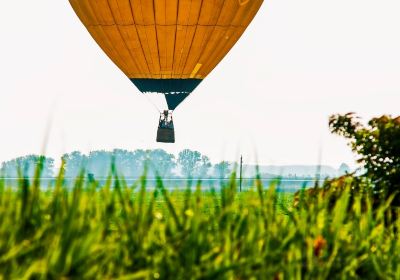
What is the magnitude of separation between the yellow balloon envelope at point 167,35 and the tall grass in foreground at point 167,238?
36903 millimetres

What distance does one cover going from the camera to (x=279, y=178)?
30.8 ft

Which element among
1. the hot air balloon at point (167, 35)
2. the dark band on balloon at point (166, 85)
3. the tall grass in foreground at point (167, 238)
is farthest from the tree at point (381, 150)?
the dark band on balloon at point (166, 85)

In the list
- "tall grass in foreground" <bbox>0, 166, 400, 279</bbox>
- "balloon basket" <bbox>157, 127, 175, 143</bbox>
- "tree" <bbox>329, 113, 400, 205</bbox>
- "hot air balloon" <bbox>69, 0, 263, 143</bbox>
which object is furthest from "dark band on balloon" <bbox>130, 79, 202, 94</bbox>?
"tall grass in foreground" <bbox>0, 166, 400, 279</bbox>

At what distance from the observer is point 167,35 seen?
159 ft

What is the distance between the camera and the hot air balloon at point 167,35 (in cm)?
4631

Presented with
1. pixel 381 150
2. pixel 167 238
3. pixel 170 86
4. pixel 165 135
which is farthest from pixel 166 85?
pixel 167 238

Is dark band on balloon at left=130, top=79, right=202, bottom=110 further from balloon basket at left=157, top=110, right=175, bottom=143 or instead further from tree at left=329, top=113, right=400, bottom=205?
tree at left=329, top=113, right=400, bottom=205

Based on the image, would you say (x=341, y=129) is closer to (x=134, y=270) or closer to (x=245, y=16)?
(x=134, y=270)

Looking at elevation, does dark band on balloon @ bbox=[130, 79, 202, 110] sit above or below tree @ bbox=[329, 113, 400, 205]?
above

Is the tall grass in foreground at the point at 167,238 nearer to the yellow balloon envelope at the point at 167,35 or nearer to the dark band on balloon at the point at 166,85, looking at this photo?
the yellow balloon envelope at the point at 167,35

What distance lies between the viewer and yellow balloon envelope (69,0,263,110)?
4631 cm

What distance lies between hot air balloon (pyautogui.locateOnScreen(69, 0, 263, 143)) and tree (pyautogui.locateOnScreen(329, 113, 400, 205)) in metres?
31.9

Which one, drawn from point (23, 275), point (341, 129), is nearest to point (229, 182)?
point (23, 275)

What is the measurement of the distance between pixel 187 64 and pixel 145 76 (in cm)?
255
